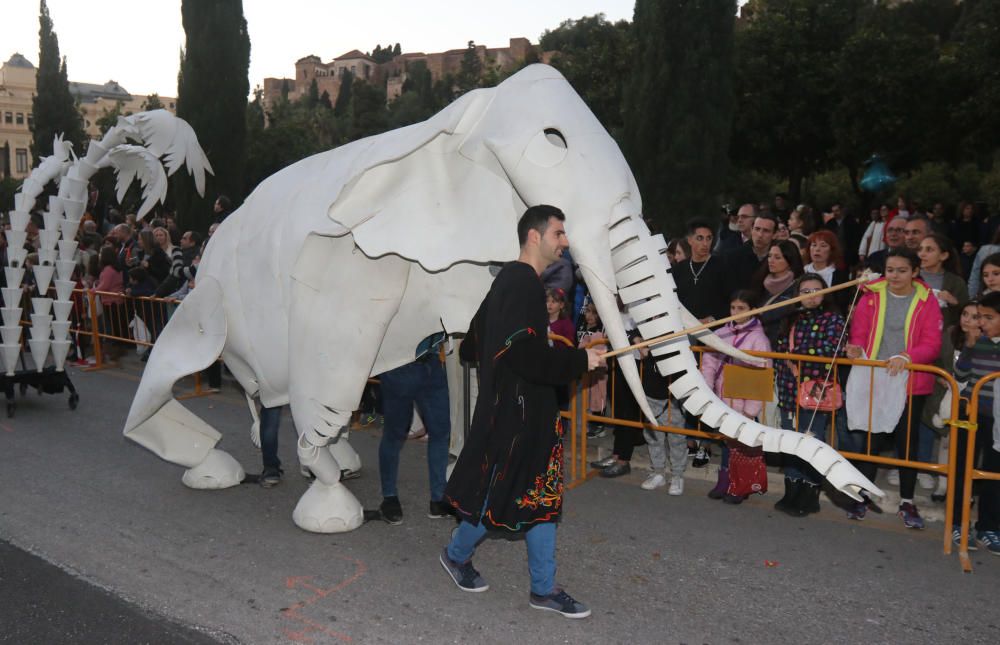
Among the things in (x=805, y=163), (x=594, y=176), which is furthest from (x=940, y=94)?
(x=594, y=176)

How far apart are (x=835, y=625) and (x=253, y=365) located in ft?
11.9

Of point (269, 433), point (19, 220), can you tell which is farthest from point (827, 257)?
point (19, 220)

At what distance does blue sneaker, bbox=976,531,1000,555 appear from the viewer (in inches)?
195

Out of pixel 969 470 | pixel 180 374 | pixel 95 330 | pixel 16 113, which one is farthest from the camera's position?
pixel 16 113

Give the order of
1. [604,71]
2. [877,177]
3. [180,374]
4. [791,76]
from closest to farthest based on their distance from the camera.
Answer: [180,374] < [877,177] < [791,76] < [604,71]

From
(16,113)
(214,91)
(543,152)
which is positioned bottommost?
(543,152)

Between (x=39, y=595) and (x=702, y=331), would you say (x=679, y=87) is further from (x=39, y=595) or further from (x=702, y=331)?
(x=39, y=595)

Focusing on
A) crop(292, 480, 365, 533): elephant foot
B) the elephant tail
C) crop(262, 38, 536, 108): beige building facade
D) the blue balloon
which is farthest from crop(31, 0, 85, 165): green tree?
crop(262, 38, 536, 108): beige building facade

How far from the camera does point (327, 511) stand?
17.2 ft

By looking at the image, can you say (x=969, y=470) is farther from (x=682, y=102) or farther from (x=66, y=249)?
(x=682, y=102)

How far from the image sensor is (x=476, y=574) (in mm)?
4488

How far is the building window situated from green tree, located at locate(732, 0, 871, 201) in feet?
249

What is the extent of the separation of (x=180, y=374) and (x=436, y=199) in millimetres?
2372

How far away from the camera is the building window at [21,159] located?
79463mm
